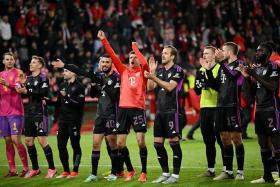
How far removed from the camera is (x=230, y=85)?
38.0 ft

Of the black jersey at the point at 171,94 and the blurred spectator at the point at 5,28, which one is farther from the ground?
the blurred spectator at the point at 5,28

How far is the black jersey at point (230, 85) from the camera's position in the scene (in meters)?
11.5

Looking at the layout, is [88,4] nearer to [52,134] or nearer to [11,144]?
[52,134]


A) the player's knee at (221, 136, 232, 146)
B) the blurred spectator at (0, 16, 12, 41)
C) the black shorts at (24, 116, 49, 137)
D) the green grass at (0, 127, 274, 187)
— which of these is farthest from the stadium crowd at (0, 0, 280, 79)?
the player's knee at (221, 136, 232, 146)

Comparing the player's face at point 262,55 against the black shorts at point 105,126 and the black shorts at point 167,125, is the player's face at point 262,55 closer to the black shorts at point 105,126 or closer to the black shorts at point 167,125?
the black shorts at point 167,125

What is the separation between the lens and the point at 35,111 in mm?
12953

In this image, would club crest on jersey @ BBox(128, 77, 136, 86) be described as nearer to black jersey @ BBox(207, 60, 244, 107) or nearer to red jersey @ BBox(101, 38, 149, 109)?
red jersey @ BBox(101, 38, 149, 109)

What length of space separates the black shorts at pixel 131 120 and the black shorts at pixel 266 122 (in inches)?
82.7

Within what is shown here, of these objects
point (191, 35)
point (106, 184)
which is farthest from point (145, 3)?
point (106, 184)

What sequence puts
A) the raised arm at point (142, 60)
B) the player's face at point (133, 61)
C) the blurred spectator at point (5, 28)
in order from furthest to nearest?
1. the blurred spectator at point (5, 28)
2. the player's face at point (133, 61)
3. the raised arm at point (142, 60)

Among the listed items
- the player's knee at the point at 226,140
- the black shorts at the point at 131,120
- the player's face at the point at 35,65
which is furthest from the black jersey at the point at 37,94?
the player's knee at the point at 226,140

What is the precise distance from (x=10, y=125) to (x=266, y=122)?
5524mm

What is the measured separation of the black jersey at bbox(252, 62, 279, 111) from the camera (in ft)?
36.0

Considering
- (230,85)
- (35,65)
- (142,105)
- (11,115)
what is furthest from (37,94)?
(230,85)
